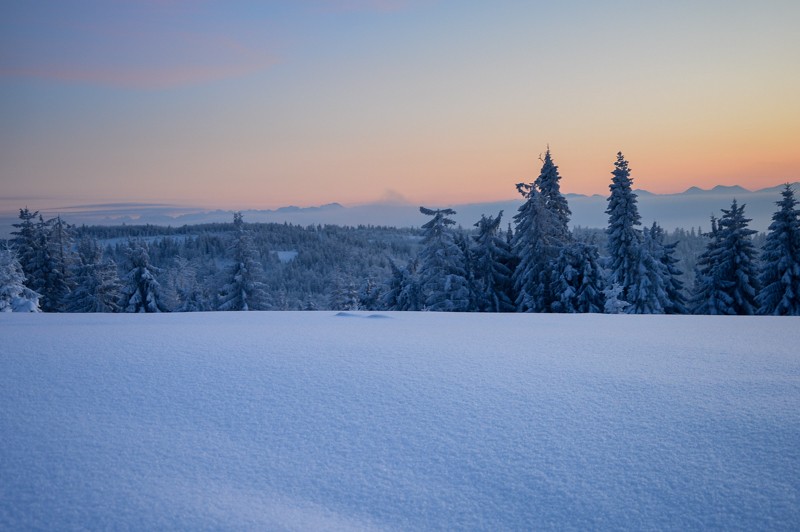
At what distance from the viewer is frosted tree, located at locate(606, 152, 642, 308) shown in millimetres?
31000

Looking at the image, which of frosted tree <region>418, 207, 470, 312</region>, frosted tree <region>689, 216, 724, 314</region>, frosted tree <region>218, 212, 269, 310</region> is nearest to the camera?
frosted tree <region>689, 216, 724, 314</region>

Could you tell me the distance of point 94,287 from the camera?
3653cm

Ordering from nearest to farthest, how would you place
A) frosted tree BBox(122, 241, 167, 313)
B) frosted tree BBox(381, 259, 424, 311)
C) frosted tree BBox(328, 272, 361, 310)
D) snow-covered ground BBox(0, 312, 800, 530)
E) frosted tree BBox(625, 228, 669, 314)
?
snow-covered ground BBox(0, 312, 800, 530), frosted tree BBox(625, 228, 669, 314), frosted tree BBox(122, 241, 167, 313), frosted tree BBox(381, 259, 424, 311), frosted tree BBox(328, 272, 361, 310)

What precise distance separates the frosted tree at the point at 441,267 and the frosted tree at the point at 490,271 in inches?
57.0

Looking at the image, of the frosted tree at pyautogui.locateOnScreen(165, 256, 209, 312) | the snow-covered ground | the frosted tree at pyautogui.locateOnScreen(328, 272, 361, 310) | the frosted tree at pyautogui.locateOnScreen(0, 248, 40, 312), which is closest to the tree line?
the frosted tree at pyautogui.locateOnScreen(0, 248, 40, 312)

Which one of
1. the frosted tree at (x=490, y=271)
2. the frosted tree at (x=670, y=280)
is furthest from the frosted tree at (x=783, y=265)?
the frosted tree at (x=490, y=271)

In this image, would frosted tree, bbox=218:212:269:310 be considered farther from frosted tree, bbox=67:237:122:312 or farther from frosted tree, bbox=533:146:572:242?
frosted tree, bbox=533:146:572:242

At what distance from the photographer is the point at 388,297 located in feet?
121

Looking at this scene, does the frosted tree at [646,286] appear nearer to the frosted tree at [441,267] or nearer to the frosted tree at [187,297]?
the frosted tree at [441,267]

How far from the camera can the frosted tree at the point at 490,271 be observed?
33.3 metres

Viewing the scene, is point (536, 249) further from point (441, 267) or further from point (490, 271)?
point (441, 267)

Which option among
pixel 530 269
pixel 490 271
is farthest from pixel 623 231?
pixel 490 271

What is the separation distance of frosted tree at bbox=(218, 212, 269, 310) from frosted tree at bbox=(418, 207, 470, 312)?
43.7 feet

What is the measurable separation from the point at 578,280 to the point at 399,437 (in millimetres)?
29207
